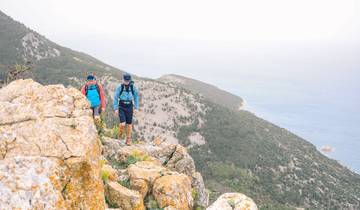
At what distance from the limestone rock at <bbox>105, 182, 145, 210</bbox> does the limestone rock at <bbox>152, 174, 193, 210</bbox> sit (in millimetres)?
1048

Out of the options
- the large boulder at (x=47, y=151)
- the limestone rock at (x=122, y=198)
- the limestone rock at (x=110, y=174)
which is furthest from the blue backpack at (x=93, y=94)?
the limestone rock at (x=122, y=198)

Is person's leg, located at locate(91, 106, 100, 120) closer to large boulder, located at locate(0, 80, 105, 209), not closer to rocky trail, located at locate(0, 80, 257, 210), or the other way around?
rocky trail, located at locate(0, 80, 257, 210)

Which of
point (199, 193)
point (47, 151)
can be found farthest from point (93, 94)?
point (47, 151)

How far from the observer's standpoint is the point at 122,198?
8.95 metres

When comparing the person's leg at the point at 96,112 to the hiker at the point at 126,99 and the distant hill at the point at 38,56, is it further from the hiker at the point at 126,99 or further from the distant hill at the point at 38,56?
the distant hill at the point at 38,56

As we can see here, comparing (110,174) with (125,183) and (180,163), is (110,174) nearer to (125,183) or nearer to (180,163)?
(125,183)

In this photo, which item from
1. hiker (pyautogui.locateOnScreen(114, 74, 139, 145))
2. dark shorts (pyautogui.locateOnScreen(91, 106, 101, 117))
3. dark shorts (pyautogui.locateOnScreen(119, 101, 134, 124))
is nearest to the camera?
dark shorts (pyautogui.locateOnScreen(91, 106, 101, 117))

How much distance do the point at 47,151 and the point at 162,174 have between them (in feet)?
17.0

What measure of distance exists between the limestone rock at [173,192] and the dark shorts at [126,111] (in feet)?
11.6

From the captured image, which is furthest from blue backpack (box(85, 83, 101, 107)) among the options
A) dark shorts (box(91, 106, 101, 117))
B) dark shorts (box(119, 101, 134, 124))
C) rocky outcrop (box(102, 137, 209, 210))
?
rocky outcrop (box(102, 137, 209, 210))

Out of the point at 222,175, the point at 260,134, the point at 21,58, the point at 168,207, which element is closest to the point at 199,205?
the point at 168,207

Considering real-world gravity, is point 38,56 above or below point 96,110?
below

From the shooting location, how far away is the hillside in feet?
231

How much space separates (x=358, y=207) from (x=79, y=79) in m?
67.2
